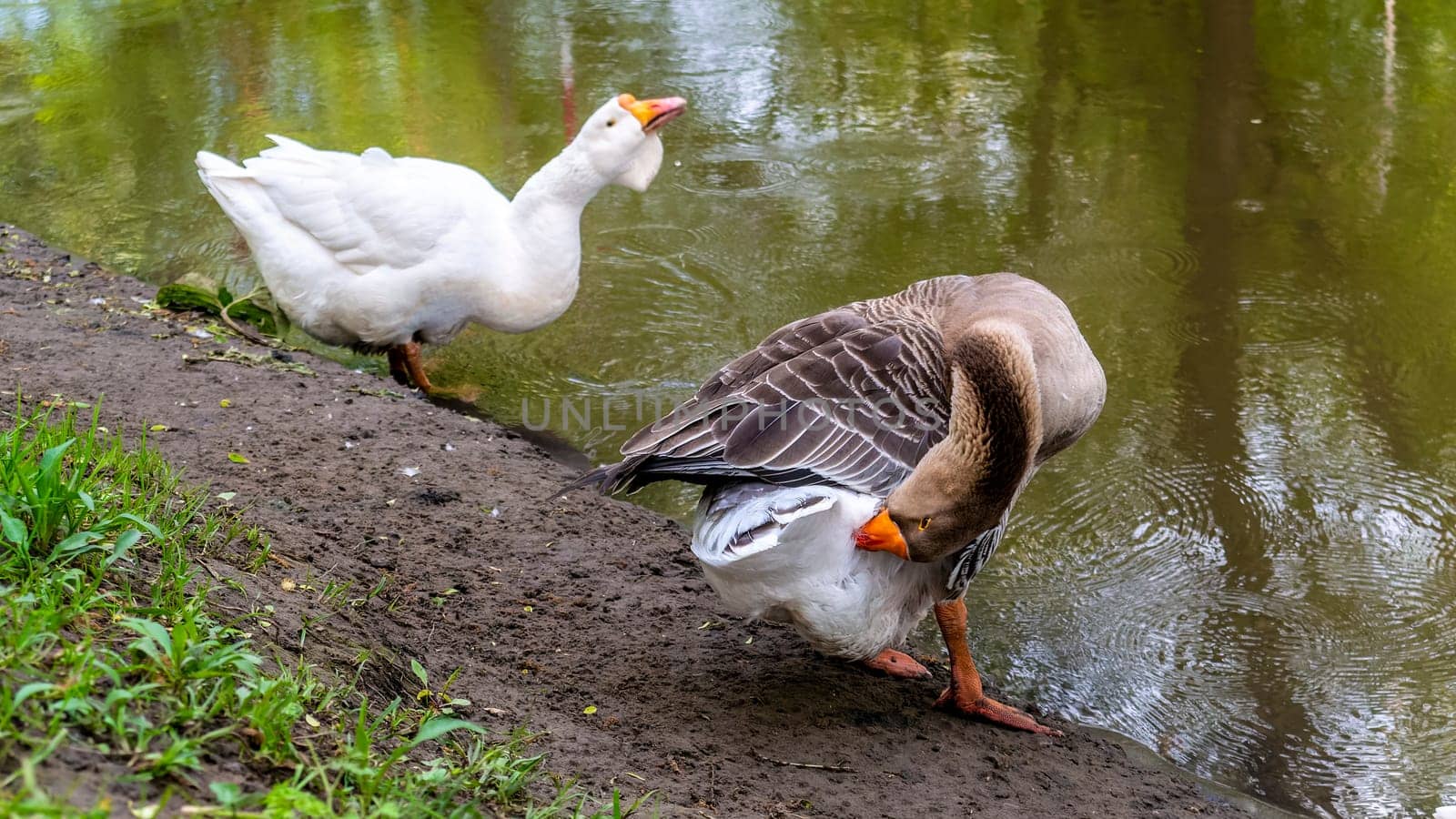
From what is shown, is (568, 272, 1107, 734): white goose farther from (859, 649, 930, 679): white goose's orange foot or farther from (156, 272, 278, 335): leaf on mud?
(156, 272, 278, 335): leaf on mud

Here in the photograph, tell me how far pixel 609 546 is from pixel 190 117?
18.9 feet

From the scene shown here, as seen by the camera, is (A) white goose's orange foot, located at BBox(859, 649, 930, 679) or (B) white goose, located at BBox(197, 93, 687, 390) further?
(B) white goose, located at BBox(197, 93, 687, 390)

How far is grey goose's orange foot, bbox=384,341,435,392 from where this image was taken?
5.47 m

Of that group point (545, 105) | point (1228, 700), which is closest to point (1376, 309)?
point (1228, 700)

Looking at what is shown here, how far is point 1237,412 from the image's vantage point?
16.3 feet

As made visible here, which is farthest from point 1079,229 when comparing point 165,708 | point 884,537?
point 165,708

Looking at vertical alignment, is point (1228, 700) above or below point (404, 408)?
below

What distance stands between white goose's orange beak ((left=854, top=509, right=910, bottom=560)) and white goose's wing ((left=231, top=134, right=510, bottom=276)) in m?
2.86

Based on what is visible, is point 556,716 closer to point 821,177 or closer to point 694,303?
point 694,303

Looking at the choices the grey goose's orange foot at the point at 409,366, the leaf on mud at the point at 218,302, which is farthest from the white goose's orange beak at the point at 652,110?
the leaf on mud at the point at 218,302

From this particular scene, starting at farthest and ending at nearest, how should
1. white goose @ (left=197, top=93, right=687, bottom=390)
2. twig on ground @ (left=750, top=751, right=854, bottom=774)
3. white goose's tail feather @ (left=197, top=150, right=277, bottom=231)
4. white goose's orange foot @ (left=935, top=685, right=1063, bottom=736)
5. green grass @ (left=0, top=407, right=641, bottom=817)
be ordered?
white goose's tail feather @ (left=197, top=150, right=277, bottom=231) → white goose @ (left=197, top=93, right=687, bottom=390) → white goose's orange foot @ (left=935, top=685, right=1063, bottom=736) → twig on ground @ (left=750, top=751, right=854, bottom=774) → green grass @ (left=0, top=407, right=641, bottom=817)

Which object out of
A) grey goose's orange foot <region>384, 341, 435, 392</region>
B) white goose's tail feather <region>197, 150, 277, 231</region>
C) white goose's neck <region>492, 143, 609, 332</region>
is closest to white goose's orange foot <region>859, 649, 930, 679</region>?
white goose's neck <region>492, 143, 609, 332</region>

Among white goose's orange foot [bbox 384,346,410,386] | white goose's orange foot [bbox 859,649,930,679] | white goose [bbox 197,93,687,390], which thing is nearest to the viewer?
white goose's orange foot [bbox 859,649,930,679]

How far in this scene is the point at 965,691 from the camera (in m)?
3.49
